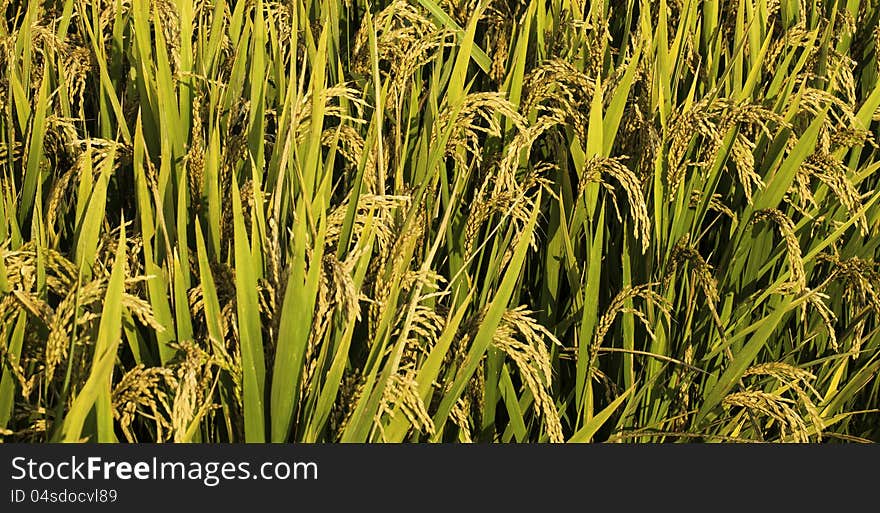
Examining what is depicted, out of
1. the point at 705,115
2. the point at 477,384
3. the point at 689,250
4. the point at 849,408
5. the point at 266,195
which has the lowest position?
the point at 849,408

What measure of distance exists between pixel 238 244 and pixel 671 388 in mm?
900

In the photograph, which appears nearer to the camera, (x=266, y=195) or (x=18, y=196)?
(x=266, y=195)


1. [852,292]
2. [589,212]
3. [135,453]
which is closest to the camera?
[135,453]

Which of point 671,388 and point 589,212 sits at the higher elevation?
point 589,212

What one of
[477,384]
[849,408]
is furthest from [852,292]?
[477,384]

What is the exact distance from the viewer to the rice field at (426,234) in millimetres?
1462

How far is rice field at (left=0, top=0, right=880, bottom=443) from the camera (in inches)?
57.6

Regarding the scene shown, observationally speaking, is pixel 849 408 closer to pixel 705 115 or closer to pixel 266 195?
pixel 705 115

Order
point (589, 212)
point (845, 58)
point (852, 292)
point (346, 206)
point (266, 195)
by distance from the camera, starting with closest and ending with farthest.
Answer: point (346, 206) < point (266, 195) < point (589, 212) < point (852, 292) < point (845, 58)

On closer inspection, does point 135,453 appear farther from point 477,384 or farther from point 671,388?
point 671,388

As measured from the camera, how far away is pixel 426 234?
186 centimetres

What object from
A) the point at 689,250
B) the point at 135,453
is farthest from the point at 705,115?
the point at 135,453

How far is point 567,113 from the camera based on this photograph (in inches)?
77.3

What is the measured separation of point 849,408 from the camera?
79.5 inches
